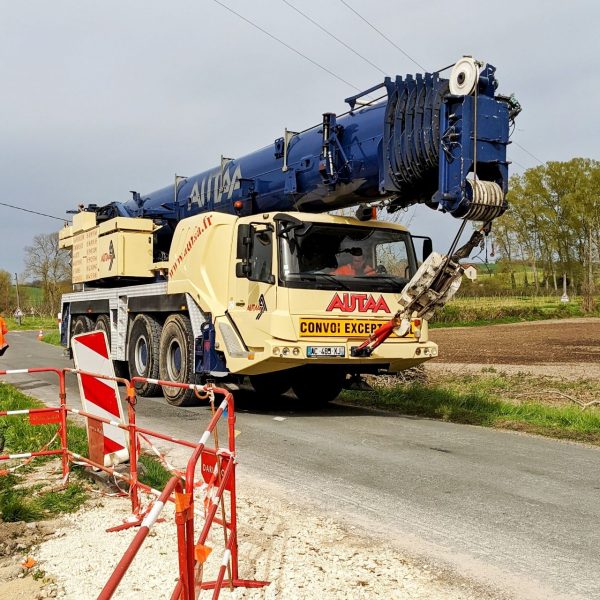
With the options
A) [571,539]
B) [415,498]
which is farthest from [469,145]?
[571,539]

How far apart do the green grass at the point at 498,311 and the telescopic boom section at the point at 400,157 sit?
89.5ft

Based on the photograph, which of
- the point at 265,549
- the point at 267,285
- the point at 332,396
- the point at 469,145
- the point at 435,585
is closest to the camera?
the point at 435,585

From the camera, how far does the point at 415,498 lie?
580cm

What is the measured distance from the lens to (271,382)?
1125cm

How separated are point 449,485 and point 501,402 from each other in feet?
16.0

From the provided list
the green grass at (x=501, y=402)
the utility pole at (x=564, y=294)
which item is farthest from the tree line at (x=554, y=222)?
the green grass at (x=501, y=402)

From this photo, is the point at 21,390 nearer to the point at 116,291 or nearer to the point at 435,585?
the point at 116,291

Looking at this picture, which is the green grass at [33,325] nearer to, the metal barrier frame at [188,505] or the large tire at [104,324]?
the large tire at [104,324]

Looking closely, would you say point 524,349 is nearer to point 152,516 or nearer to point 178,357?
point 178,357

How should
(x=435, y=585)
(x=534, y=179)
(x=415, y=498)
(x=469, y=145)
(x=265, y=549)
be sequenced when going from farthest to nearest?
(x=534, y=179) < (x=469, y=145) < (x=415, y=498) < (x=265, y=549) < (x=435, y=585)

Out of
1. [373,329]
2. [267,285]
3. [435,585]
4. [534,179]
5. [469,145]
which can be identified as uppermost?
[534,179]

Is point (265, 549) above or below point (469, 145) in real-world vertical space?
below

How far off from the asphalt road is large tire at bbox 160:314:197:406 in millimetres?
813

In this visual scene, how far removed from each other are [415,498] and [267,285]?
174 inches
